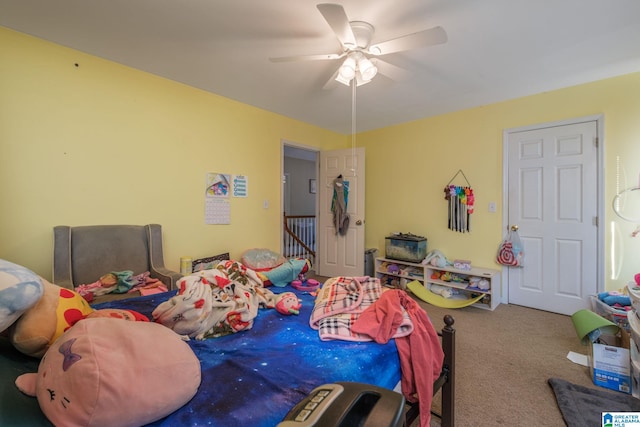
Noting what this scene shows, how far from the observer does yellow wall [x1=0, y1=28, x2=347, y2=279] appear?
2080mm

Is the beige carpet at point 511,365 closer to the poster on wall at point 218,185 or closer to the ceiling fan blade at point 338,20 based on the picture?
the ceiling fan blade at point 338,20

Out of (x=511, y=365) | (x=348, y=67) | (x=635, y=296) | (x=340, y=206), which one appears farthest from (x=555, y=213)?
(x=348, y=67)

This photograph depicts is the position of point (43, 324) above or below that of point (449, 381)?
above

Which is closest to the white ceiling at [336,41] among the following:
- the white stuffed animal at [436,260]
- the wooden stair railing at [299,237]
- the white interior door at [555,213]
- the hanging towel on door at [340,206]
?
the white interior door at [555,213]

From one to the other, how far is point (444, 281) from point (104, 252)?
3663mm

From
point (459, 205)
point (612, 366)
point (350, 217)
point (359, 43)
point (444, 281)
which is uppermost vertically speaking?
point (359, 43)

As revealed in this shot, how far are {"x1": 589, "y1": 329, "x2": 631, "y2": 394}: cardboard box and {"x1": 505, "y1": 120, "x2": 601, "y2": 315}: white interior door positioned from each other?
3.82ft

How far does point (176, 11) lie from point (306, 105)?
1.82 m

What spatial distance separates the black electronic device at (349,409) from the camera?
49cm

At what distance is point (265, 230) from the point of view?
371 cm

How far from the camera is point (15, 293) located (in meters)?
0.94

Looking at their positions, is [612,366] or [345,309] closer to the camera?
[345,309]

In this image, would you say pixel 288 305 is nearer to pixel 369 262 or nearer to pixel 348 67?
pixel 348 67

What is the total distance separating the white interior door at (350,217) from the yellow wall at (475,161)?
498mm
